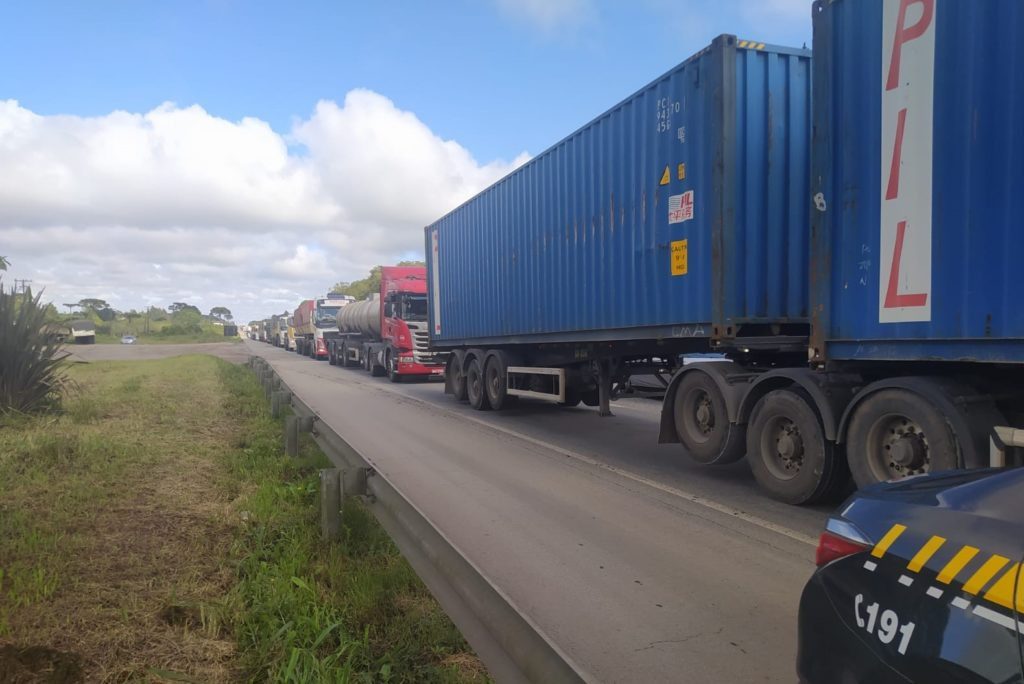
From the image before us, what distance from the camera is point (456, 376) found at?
1480 cm

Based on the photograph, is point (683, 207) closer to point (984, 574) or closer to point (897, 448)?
point (897, 448)

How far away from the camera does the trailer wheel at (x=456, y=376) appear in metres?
14.4

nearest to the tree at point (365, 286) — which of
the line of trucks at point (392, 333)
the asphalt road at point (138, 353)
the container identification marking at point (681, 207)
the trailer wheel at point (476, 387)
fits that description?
the asphalt road at point (138, 353)

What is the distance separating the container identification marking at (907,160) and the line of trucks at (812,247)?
0.01m

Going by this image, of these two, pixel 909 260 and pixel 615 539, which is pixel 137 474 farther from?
pixel 909 260

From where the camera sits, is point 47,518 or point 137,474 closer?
point 47,518

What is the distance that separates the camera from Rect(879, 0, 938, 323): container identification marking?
4.74 metres

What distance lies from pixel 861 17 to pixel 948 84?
3.33 ft

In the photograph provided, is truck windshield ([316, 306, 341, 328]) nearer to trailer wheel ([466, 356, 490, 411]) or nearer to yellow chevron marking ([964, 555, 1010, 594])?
trailer wheel ([466, 356, 490, 411])

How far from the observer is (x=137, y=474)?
632 cm

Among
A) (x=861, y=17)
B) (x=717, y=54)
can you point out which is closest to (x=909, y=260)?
(x=861, y=17)

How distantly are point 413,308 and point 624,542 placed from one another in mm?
15956

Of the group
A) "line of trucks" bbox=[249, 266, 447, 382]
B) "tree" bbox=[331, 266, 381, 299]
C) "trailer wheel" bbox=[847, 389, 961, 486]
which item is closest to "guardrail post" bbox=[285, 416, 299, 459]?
"trailer wheel" bbox=[847, 389, 961, 486]

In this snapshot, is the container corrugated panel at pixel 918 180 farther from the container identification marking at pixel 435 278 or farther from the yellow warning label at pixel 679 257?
the container identification marking at pixel 435 278
